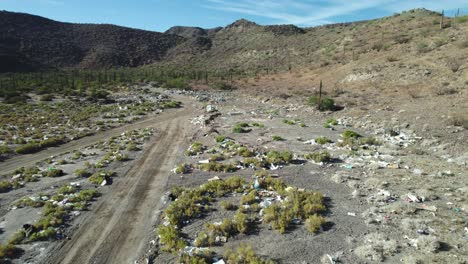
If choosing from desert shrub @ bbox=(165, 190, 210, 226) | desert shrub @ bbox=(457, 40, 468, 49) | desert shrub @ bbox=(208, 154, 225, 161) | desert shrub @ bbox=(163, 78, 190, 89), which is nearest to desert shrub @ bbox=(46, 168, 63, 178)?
desert shrub @ bbox=(165, 190, 210, 226)

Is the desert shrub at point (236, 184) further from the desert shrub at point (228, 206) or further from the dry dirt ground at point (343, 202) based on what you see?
the desert shrub at point (228, 206)

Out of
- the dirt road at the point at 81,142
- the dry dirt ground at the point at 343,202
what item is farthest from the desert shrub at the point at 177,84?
the dry dirt ground at the point at 343,202

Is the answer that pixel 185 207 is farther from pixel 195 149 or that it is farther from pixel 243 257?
pixel 195 149

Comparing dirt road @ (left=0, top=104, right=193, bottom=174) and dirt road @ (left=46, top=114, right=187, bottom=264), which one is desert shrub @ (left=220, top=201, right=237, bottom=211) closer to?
dirt road @ (left=46, top=114, right=187, bottom=264)

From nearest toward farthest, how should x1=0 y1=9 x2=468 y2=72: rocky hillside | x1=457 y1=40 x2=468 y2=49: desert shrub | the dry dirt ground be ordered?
the dry dirt ground, x1=457 y1=40 x2=468 y2=49: desert shrub, x1=0 y1=9 x2=468 y2=72: rocky hillside

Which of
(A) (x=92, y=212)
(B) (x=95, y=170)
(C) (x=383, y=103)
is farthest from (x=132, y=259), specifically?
(C) (x=383, y=103)

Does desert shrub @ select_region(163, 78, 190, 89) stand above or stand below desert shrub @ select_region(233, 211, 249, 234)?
above
